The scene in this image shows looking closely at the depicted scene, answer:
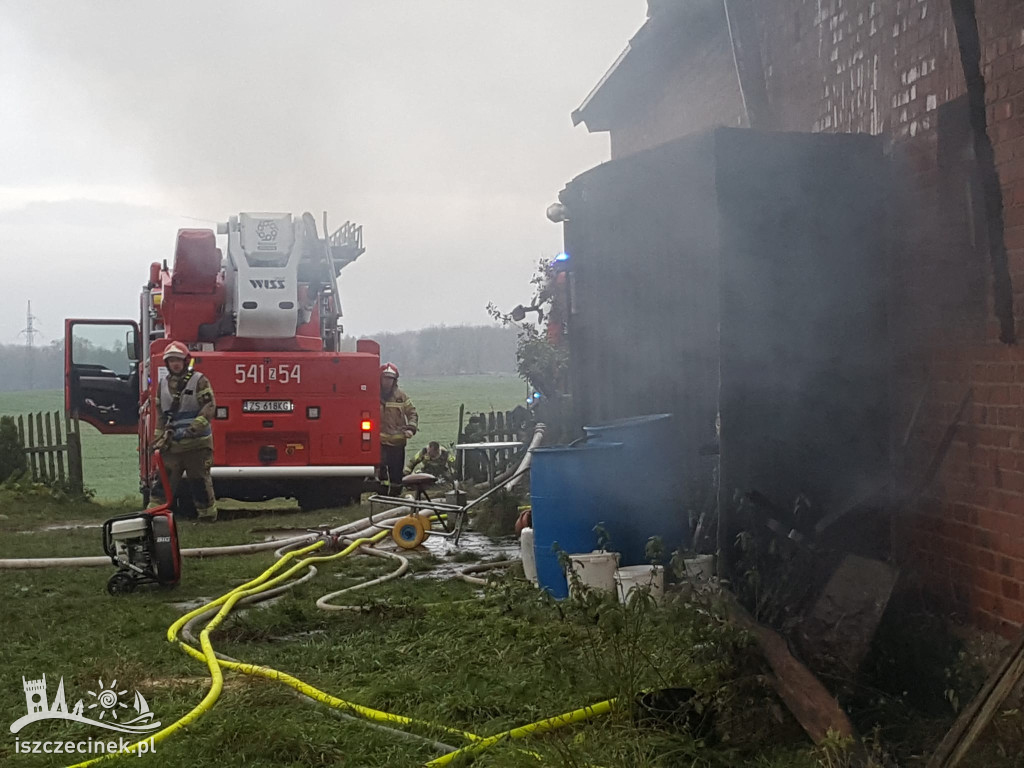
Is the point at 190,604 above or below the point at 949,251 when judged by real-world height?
below

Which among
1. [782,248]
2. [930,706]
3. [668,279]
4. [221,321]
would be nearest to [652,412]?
[668,279]

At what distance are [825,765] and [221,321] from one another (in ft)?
33.5

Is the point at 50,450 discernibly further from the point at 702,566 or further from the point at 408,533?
the point at 702,566

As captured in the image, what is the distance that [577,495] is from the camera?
610 centimetres

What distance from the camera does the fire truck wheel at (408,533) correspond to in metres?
9.19

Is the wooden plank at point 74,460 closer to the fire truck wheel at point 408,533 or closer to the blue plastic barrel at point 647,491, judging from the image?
the fire truck wheel at point 408,533

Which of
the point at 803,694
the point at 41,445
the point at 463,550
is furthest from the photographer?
the point at 41,445

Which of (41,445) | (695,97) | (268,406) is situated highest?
(695,97)

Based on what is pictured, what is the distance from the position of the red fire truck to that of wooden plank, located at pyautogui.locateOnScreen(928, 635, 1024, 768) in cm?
942

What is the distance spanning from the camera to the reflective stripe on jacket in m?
13.7

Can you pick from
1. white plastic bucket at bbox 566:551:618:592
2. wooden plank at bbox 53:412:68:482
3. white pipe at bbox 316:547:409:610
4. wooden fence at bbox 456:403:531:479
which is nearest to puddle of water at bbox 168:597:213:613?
white pipe at bbox 316:547:409:610

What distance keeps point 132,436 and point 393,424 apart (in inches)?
362

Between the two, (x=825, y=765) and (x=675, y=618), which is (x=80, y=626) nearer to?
(x=675, y=618)

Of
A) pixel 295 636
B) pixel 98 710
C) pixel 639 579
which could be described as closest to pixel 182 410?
pixel 295 636
